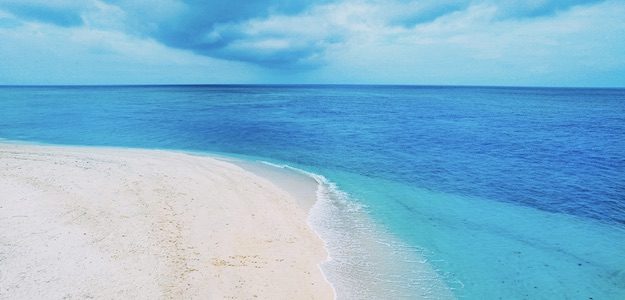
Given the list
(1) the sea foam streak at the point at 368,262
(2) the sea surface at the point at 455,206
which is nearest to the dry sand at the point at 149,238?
(1) the sea foam streak at the point at 368,262

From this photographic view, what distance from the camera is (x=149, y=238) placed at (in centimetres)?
1266

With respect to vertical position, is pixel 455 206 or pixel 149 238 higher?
pixel 149 238

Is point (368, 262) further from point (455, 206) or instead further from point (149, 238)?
point (455, 206)

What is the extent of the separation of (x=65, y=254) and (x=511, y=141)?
4261cm

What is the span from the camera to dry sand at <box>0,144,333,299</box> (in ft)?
32.7

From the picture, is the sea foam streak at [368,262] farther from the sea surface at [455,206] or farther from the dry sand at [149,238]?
the dry sand at [149,238]

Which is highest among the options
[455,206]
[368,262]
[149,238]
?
[149,238]

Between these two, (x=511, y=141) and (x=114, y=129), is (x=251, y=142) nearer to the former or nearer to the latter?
(x=114, y=129)

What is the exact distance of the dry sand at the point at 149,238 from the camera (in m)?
9.97

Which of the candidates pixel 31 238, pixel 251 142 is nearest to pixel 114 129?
pixel 251 142

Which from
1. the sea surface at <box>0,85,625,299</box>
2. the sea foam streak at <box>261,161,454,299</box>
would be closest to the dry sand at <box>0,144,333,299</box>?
the sea foam streak at <box>261,161,454,299</box>

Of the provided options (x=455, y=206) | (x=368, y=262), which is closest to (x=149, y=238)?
(x=368, y=262)

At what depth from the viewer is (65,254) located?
11195mm

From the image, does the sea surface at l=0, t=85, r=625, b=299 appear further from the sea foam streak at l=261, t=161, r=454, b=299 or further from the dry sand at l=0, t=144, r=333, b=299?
the dry sand at l=0, t=144, r=333, b=299
